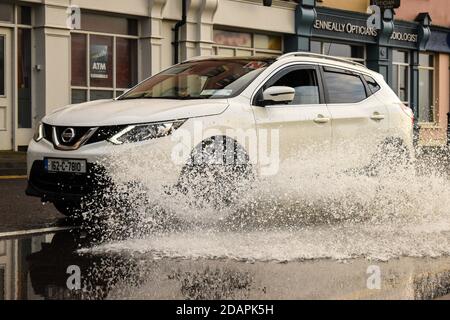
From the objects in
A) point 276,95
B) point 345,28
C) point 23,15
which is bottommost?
point 276,95

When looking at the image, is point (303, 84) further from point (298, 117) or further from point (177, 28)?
point (177, 28)

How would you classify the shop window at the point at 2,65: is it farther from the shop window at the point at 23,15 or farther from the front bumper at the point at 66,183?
the front bumper at the point at 66,183

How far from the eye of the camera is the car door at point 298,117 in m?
7.62

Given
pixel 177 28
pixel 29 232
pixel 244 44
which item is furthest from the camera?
pixel 244 44

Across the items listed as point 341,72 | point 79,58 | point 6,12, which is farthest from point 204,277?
point 79,58

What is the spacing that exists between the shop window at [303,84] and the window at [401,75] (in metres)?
21.4

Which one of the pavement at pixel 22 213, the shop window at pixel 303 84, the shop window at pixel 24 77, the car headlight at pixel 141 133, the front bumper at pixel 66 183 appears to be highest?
the shop window at pixel 24 77

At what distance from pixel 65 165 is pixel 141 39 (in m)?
14.4

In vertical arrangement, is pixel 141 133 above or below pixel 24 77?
below

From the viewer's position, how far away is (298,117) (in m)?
7.94

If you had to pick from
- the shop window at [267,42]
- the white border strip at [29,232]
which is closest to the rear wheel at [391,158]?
the white border strip at [29,232]

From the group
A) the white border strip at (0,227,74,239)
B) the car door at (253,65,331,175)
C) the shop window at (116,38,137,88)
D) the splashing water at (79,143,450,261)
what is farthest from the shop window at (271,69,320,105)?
the shop window at (116,38,137,88)

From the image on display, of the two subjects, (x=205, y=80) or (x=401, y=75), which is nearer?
(x=205, y=80)
